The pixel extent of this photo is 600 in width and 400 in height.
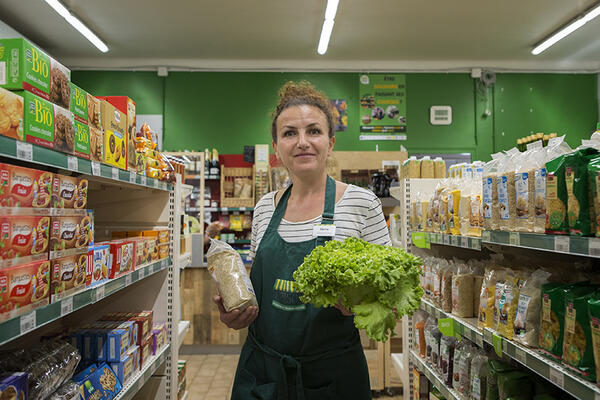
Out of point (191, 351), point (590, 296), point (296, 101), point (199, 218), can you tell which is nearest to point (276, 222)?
point (296, 101)

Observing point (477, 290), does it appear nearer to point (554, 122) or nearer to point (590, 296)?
point (590, 296)

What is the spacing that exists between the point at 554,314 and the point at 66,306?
173 centimetres

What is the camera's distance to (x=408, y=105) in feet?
24.7

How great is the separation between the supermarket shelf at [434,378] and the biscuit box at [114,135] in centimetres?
216

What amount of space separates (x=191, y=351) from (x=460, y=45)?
6.40 meters

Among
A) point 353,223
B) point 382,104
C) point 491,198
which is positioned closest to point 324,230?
point 353,223

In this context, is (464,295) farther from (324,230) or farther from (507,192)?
(324,230)

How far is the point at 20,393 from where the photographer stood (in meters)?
1.24

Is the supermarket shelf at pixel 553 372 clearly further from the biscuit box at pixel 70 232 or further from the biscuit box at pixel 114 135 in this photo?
the biscuit box at pixel 114 135

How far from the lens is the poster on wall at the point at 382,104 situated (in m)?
7.51

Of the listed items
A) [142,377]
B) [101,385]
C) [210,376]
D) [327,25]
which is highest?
[327,25]

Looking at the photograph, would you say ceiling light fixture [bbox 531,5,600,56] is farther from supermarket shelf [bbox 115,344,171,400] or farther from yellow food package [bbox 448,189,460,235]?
supermarket shelf [bbox 115,344,171,400]

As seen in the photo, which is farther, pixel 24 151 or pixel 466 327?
pixel 466 327

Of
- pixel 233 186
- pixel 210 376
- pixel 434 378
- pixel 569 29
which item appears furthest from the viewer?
pixel 233 186
